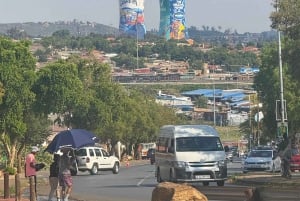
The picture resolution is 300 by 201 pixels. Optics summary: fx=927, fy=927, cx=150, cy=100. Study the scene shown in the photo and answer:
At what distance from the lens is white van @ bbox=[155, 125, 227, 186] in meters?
34.3

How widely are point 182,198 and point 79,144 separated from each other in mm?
13513

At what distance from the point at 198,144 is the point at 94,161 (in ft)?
70.7

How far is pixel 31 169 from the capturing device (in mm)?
27938

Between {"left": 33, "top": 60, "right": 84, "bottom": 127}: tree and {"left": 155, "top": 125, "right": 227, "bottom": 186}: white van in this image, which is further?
{"left": 33, "top": 60, "right": 84, "bottom": 127}: tree

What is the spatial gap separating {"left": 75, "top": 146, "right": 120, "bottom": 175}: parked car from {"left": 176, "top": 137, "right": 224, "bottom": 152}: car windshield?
64.9 feet

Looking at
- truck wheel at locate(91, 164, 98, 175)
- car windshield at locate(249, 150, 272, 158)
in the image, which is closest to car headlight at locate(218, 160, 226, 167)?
car windshield at locate(249, 150, 272, 158)

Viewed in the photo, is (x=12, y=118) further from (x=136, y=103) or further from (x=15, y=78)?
(x=136, y=103)

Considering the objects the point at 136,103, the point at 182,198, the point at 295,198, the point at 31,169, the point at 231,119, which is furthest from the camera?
the point at 231,119

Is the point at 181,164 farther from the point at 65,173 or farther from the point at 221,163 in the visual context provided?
the point at 65,173

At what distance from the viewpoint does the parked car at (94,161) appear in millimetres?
55000

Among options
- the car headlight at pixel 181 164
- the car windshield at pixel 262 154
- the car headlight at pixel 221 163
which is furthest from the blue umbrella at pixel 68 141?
the car windshield at pixel 262 154

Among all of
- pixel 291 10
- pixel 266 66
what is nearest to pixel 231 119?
pixel 266 66

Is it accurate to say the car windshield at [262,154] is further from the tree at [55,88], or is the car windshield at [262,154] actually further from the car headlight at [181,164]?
the car headlight at [181,164]

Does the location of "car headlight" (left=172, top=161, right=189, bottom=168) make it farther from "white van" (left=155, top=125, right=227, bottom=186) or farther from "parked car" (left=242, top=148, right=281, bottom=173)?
"parked car" (left=242, top=148, right=281, bottom=173)
